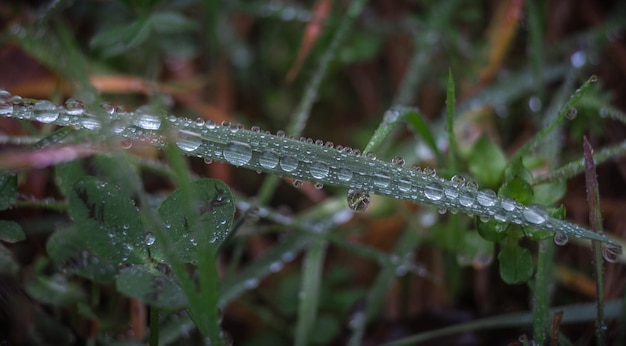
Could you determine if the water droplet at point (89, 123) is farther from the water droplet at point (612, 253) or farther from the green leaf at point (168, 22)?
the water droplet at point (612, 253)

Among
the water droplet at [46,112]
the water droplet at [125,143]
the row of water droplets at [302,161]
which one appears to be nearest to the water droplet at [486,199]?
the row of water droplets at [302,161]

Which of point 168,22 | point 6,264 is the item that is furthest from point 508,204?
point 168,22

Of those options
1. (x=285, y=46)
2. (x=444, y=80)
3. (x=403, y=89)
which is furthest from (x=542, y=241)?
(x=285, y=46)

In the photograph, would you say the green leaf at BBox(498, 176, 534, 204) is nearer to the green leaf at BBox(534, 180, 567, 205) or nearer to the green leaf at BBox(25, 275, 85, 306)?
the green leaf at BBox(534, 180, 567, 205)

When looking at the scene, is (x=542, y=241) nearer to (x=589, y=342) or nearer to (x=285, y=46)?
(x=589, y=342)

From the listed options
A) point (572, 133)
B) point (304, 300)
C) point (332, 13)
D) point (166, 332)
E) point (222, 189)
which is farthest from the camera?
point (332, 13)

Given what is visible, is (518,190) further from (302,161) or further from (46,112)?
(46,112)
